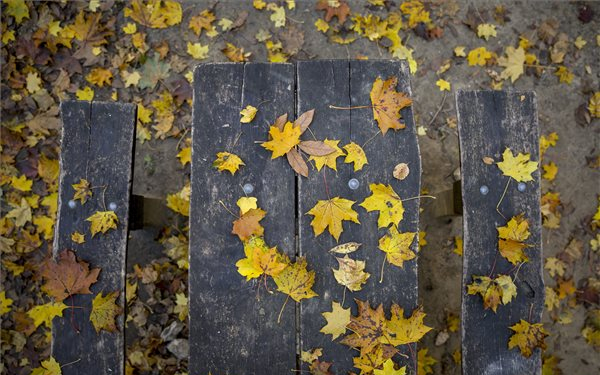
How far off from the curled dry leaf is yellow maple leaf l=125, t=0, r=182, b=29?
6.74 ft

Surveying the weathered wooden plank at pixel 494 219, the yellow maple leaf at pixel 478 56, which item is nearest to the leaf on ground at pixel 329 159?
the weathered wooden plank at pixel 494 219

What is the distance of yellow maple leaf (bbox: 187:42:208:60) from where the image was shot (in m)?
3.31

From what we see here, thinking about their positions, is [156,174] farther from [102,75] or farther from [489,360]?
[489,360]

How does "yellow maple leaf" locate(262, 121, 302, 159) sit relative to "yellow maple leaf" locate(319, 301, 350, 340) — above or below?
above

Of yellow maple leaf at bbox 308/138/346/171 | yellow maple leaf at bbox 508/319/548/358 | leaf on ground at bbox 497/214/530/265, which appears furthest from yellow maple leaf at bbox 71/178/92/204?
yellow maple leaf at bbox 508/319/548/358

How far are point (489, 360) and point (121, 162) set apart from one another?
6.33ft

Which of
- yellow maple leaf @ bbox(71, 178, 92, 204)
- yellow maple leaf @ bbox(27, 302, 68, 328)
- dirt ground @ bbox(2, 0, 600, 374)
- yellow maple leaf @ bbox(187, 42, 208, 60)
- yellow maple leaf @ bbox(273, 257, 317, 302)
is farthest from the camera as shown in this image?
yellow maple leaf @ bbox(187, 42, 208, 60)

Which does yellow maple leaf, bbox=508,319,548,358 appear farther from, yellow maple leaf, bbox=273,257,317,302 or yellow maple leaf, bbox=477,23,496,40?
yellow maple leaf, bbox=477,23,496,40

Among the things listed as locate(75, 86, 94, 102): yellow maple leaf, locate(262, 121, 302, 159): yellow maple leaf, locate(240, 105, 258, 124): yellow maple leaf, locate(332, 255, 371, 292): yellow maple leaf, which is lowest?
locate(332, 255, 371, 292): yellow maple leaf

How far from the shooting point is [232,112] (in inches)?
85.7

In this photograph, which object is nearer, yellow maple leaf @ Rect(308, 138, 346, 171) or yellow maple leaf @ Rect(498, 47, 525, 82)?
yellow maple leaf @ Rect(308, 138, 346, 171)

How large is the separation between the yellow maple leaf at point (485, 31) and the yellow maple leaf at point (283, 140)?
1.94 meters

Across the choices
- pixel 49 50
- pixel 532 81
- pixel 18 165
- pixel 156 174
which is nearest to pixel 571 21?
pixel 532 81

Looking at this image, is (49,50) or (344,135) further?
(49,50)
